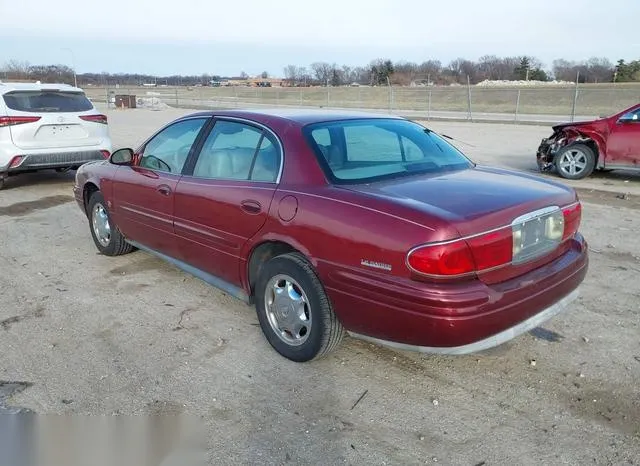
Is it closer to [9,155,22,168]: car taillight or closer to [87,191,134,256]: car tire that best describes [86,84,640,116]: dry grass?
[9,155,22,168]: car taillight

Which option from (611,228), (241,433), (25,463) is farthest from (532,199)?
(611,228)

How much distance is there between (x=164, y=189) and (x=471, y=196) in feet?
8.25

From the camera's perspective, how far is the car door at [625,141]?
9.92m

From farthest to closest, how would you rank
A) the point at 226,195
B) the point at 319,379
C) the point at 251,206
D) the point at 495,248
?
the point at 226,195 < the point at 251,206 < the point at 319,379 < the point at 495,248

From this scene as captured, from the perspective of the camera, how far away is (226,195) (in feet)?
12.8

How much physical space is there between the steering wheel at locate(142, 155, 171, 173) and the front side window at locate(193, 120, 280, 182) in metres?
0.49

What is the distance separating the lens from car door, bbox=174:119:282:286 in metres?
3.69

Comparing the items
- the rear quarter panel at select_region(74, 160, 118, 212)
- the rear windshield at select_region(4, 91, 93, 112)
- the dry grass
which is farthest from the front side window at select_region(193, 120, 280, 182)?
the dry grass

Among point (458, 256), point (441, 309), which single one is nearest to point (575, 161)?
point (458, 256)

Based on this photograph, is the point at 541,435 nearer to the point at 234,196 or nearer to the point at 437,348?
the point at 437,348

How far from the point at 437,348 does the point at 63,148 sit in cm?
823

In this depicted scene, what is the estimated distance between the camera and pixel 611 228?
685 cm

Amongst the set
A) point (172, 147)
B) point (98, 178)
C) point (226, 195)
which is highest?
point (172, 147)

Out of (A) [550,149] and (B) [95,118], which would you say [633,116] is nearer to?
(A) [550,149]
